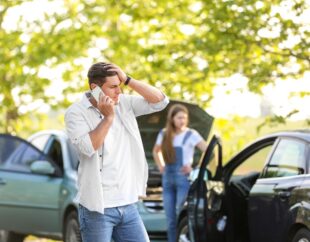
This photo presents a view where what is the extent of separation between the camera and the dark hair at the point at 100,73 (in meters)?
6.25

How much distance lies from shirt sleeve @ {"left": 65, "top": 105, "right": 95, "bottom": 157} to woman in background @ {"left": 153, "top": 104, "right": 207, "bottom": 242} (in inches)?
198

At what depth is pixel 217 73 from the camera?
1572 cm

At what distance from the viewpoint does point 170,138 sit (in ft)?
38.0

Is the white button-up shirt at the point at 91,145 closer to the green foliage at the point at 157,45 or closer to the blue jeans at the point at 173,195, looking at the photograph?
the blue jeans at the point at 173,195

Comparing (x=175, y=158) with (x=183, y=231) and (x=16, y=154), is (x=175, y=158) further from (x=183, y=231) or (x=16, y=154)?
(x=16, y=154)

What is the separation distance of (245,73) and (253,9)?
160 cm

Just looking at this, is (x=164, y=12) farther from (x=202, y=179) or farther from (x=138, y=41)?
(x=202, y=179)

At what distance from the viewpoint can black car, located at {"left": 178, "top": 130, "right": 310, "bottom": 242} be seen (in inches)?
309

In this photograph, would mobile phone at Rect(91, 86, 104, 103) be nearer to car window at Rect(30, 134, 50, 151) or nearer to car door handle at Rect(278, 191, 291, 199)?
car door handle at Rect(278, 191, 291, 199)

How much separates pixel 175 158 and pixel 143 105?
16.6 ft

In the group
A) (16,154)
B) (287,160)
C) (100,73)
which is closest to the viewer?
(100,73)

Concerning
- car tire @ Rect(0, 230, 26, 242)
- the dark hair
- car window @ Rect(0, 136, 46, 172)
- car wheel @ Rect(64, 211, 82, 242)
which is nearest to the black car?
car wheel @ Rect(64, 211, 82, 242)

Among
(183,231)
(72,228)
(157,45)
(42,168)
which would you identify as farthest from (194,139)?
(157,45)

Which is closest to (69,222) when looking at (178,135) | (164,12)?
(178,135)
